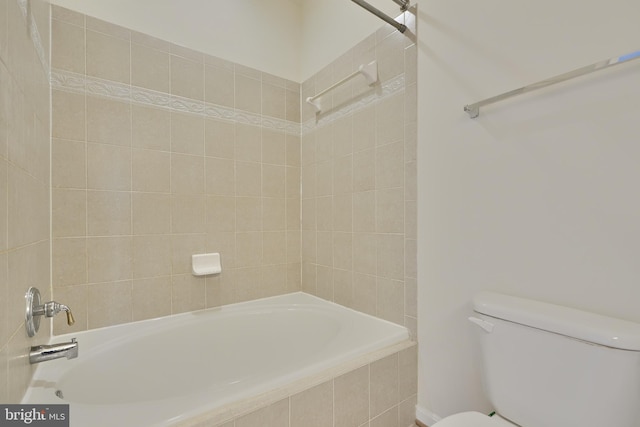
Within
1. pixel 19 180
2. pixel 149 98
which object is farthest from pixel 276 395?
pixel 149 98

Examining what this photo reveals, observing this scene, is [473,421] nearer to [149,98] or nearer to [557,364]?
[557,364]

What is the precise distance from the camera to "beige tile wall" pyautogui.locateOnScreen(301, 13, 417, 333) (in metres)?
1.52

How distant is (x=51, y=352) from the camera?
3.34ft

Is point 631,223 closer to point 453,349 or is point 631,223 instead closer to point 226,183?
point 453,349

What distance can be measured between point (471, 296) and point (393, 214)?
0.55 metres

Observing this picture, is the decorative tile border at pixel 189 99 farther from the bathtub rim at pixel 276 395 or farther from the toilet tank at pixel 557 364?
the bathtub rim at pixel 276 395

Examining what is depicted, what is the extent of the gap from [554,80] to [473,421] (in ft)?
3.77

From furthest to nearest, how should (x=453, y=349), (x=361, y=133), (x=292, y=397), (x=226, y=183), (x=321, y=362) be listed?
(x=226, y=183) < (x=361, y=133) < (x=453, y=349) < (x=321, y=362) < (x=292, y=397)

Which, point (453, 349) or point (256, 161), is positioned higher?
point (256, 161)

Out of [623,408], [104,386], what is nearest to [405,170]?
[623,408]

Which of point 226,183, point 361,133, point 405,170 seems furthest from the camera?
point 226,183

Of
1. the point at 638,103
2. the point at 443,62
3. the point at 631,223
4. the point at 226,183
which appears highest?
the point at 443,62

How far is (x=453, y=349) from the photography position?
130 centimetres

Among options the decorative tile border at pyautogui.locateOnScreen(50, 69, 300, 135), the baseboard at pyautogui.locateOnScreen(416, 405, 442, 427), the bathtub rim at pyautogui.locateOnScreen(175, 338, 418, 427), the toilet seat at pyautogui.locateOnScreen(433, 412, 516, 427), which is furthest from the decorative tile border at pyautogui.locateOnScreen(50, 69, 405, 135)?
the baseboard at pyautogui.locateOnScreen(416, 405, 442, 427)
